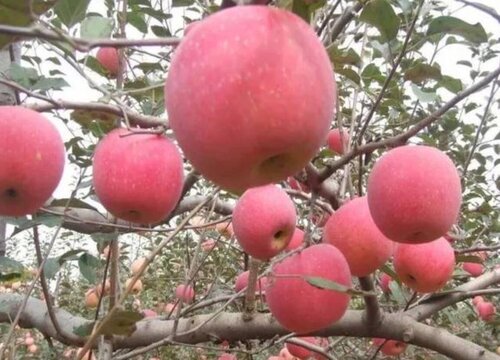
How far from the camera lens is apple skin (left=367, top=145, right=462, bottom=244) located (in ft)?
3.23

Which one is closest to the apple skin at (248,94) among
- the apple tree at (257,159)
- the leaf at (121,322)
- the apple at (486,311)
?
the apple tree at (257,159)

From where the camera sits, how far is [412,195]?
99 cm

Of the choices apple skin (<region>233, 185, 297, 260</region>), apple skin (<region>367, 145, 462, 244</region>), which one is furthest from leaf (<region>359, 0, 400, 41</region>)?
apple skin (<region>233, 185, 297, 260</region>)

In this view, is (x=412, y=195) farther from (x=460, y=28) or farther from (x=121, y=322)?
(x=121, y=322)

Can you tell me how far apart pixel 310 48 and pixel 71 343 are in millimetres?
1307

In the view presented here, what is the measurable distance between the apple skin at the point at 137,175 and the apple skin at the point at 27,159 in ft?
0.23

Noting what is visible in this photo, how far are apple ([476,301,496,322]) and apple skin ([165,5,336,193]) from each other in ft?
8.10

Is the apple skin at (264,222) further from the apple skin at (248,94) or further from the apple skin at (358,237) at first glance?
the apple skin at (248,94)

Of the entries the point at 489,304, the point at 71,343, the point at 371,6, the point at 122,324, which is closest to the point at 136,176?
the point at 122,324

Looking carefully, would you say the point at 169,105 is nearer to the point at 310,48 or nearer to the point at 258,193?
the point at 310,48

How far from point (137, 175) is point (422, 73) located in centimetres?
60

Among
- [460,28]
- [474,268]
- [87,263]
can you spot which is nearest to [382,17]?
[460,28]

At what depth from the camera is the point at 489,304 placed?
2.91m

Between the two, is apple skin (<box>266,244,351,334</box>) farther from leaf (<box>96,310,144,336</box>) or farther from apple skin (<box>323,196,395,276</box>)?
leaf (<box>96,310,144,336</box>)
